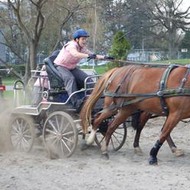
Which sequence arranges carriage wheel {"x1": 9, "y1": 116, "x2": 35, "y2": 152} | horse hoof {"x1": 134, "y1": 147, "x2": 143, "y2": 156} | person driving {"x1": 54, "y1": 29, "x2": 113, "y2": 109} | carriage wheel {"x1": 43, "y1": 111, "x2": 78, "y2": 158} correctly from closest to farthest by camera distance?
carriage wheel {"x1": 43, "y1": 111, "x2": 78, "y2": 158} → person driving {"x1": 54, "y1": 29, "x2": 113, "y2": 109} → horse hoof {"x1": 134, "y1": 147, "x2": 143, "y2": 156} → carriage wheel {"x1": 9, "y1": 116, "x2": 35, "y2": 152}

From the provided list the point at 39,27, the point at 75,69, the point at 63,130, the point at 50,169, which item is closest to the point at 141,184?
the point at 50,169

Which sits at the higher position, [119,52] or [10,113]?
[119,52]

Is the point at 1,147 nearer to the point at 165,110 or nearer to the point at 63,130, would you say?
the point at 63,130

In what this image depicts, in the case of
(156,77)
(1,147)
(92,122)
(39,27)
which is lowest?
(1,147)

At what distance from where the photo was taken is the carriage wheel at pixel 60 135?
728 cm

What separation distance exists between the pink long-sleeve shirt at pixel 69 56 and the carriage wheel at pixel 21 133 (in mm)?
1168

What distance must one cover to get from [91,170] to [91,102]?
1.39m

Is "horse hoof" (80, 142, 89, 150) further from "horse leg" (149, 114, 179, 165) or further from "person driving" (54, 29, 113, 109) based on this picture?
"horse leg" (149, 114, 179, 165)

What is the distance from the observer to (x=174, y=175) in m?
6.02

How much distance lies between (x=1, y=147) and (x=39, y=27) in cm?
775

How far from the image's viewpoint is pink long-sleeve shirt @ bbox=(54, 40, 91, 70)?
752cm

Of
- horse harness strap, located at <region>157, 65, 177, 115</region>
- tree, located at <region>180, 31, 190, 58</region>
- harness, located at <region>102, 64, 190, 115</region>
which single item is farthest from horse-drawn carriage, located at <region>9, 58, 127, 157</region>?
tree, located at <region>180, 31, 190, 58</region>

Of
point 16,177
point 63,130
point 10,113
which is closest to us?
point 16,177

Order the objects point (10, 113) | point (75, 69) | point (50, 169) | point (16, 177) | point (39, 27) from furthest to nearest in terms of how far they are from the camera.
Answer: point (39, 27), point (10, 113), point (75, 69), point (50, 169), point (16, 177)
